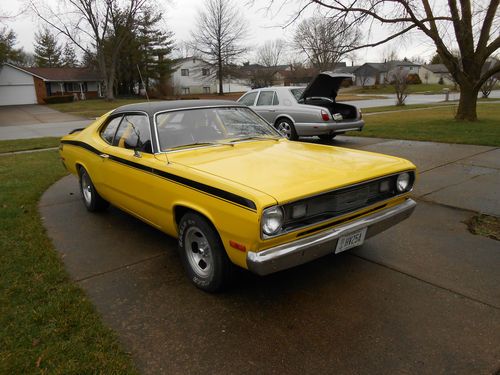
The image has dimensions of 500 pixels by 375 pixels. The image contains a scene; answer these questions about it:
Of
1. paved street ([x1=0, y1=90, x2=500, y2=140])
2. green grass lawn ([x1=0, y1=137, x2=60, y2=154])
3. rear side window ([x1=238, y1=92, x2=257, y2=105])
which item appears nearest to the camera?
rear side window ([x1=238, y1=92, x2=257, y2=105])

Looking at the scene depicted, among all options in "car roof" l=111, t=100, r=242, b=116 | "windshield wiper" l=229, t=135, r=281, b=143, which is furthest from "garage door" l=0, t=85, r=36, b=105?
"windshield wiper" l=229, t=135, r=281, b=143

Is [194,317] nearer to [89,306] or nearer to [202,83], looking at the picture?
[89,306]

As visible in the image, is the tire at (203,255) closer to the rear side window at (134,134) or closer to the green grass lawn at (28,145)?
the rear side window at (134,134)

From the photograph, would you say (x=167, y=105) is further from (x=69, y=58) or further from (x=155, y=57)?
(x=69, y=58)

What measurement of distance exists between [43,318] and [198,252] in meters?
1.22

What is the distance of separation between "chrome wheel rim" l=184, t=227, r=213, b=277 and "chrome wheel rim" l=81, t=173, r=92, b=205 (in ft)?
8.10

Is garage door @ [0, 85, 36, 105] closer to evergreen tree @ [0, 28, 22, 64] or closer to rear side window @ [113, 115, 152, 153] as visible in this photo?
evergreen tree @ [0, 28, 22, 64]

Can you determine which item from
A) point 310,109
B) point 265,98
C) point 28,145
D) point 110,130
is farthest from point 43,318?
point 28,145

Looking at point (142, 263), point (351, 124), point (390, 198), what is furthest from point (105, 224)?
point (351, 124)

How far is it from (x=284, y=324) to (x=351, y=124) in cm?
813

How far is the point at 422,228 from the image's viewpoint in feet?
14.8

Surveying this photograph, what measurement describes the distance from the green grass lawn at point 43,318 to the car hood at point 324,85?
7219 mm

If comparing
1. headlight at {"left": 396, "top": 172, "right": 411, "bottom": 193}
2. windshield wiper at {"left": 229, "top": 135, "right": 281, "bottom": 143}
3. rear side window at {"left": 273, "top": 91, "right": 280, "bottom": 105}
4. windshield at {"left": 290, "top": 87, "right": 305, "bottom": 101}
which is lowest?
headlight at {"left": 396, "top": 172, "right": 411, "bottom": 193}

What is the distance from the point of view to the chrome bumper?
2.61 meters
